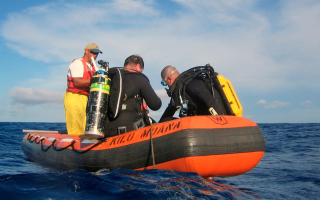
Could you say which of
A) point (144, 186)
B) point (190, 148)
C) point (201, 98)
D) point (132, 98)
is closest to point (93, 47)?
point (132, 98)

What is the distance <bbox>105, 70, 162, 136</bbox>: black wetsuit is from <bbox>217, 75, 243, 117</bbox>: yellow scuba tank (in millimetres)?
1077

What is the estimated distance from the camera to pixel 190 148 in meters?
3.59

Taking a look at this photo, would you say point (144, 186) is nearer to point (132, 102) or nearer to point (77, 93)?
point (132, 102)

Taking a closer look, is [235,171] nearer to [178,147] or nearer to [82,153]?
[178,147]

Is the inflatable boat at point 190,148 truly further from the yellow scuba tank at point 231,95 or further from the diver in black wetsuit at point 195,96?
the yellow scuba tank at point 231,95

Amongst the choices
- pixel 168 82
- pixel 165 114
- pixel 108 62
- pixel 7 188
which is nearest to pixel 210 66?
pixel 168 82

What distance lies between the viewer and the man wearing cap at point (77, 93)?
544cm

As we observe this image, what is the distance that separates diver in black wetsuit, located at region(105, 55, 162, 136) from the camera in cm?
439

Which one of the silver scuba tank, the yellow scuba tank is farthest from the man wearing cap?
the yellow scuba tank

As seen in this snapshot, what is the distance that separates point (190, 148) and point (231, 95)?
4.74 feet

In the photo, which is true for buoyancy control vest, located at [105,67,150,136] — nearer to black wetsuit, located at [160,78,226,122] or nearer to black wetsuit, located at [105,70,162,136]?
black wetsuit, located at [105,70,162,136]

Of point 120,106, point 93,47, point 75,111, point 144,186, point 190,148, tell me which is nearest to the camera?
point 144,186

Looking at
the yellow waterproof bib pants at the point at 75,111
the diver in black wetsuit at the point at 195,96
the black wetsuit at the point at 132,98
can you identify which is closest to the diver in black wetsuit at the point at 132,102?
the black wetsuit at the point at 132,98

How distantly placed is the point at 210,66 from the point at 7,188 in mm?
3344
